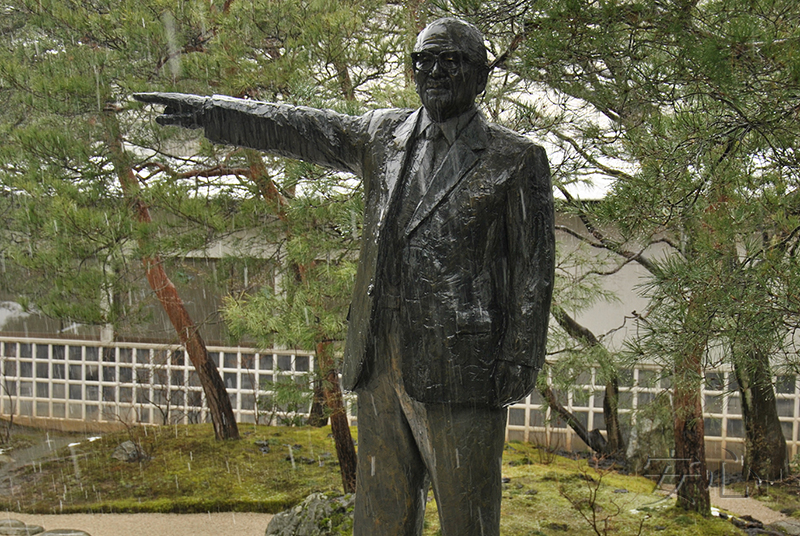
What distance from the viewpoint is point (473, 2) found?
246cm

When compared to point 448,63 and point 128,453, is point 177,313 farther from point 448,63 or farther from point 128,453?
point 448,63

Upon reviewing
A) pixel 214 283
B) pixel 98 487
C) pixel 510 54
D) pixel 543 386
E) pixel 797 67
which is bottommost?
pixel 98 487

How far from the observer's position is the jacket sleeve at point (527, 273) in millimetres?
1645

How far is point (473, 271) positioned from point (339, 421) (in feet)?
11.0

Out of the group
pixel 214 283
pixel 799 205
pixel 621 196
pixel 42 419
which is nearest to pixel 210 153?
pixel 214 283

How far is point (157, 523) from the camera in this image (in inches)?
196

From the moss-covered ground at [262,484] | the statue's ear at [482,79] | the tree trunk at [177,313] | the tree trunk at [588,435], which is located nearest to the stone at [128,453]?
the moss-covered ground at [262,484]

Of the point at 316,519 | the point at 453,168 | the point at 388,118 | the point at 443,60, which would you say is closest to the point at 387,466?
the point at 453,168

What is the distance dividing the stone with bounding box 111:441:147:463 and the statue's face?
5.04 meters

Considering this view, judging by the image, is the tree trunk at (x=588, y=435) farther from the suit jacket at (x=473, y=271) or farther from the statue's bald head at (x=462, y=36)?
the statue's bald head at (x=462, y=36)

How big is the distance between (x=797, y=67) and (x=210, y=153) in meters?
3.58

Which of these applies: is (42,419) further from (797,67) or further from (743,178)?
(797,67)

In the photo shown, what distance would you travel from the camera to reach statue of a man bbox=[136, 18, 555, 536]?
1636 mm

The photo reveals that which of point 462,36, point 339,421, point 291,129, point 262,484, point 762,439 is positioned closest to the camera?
point 462,36
